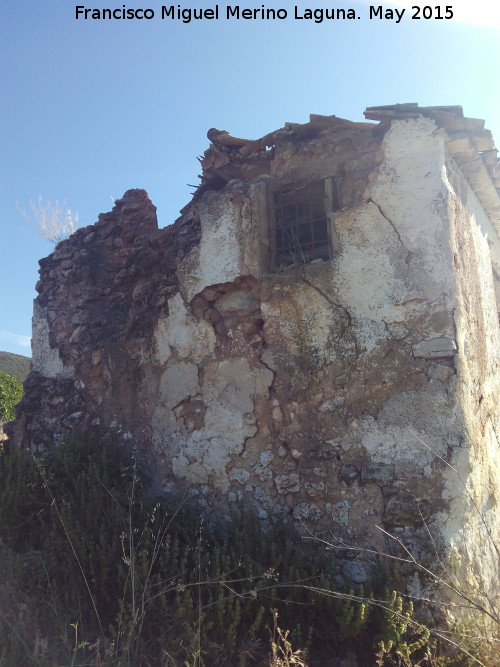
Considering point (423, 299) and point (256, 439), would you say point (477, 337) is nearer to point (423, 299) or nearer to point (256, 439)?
point (423, 299)

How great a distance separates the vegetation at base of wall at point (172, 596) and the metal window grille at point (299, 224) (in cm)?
213

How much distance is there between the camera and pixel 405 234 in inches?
175

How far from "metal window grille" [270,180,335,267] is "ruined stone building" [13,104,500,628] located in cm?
2

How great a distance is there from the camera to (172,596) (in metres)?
3.79

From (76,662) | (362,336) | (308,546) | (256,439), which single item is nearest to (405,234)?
(362,336)

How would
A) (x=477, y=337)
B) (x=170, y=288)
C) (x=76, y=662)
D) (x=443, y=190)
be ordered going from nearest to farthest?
1. (x=76, y=662)
2. (x=443, y=190)
3. (x=477, y=337)
4. (x=170, y=288)

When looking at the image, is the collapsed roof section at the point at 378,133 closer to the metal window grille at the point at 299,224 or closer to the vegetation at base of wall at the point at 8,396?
the metal window grille at the point at 299,224

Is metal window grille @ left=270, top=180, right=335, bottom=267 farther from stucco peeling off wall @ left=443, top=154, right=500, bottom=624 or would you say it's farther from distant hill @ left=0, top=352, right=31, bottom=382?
distant hill @ left=0, top=352, right=31, bottom=382

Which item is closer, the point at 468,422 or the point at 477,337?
the point at 468,422

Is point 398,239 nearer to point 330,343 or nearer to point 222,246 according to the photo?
point 330,343

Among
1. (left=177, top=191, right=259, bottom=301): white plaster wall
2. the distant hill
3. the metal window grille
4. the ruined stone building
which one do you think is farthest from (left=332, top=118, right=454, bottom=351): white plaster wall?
the distant hill

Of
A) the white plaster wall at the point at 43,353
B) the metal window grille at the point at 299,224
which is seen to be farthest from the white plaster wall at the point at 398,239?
the white plaster wall at the point at 43,353

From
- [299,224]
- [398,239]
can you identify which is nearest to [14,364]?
[299,224]

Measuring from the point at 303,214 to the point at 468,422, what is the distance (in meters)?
2.14
